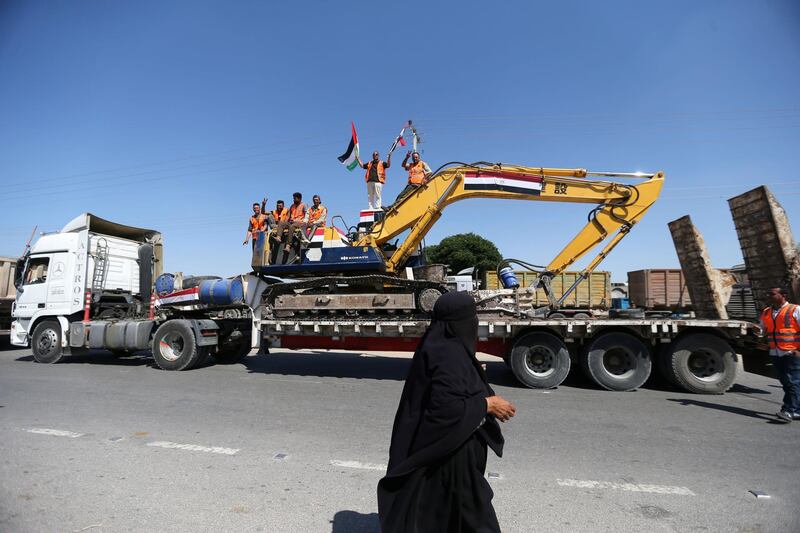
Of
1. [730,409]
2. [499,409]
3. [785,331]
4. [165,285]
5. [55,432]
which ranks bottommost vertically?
[55,432]

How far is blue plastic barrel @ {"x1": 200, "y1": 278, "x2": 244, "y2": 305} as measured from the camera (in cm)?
991

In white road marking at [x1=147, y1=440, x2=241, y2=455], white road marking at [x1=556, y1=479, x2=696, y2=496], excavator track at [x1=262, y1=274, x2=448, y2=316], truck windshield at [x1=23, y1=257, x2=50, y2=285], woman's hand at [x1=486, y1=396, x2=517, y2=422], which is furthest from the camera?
truck windshield at [x1=23, y1=257, x2=50, y2=285]

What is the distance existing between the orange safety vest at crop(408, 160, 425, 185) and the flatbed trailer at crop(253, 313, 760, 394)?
10.6ft

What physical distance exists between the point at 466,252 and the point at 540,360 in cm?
3631

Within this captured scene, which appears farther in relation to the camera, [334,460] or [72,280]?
[72,280]

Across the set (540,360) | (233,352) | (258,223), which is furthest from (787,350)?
(233,352)

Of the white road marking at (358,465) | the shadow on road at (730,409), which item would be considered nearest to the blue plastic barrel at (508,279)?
the shadow on road at (730,409)

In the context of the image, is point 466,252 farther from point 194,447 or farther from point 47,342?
point 194,447

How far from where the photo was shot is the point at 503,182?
8.93m

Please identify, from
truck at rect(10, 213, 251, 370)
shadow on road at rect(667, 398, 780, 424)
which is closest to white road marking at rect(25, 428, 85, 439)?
truck at rect(10, 213, 251, 370)

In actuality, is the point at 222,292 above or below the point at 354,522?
above

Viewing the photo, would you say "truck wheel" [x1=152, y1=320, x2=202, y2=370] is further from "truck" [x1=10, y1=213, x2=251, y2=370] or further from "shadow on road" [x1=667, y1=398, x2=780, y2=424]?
"shadow on road" [x1=667, y1=398, x2=780, y2=424]

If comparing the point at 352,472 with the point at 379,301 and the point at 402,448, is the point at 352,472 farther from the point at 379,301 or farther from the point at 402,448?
the point at 379,301

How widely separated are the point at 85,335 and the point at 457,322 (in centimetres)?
1139
